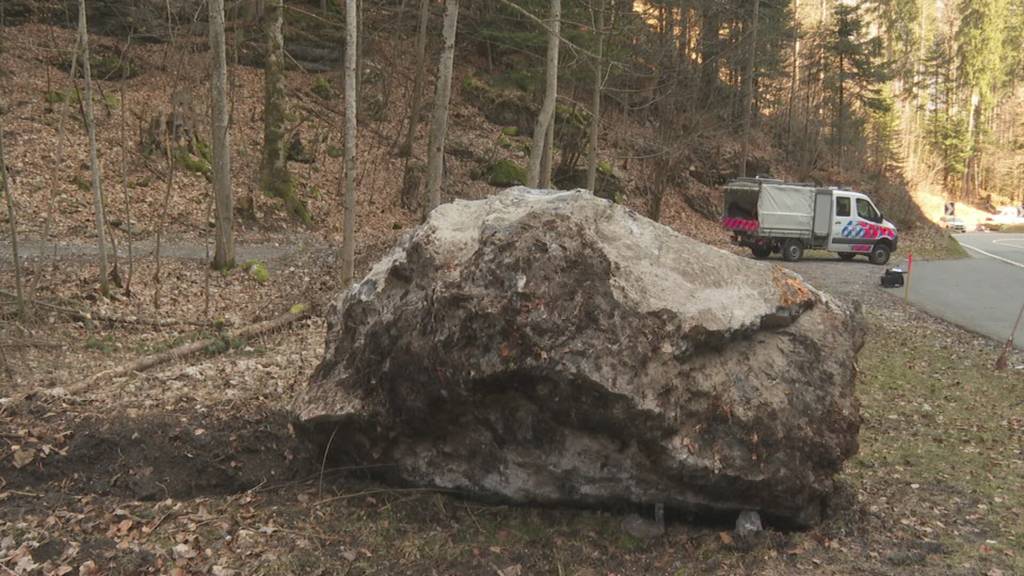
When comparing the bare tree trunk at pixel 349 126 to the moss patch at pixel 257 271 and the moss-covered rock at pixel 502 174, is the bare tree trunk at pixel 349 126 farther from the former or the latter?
the moss-covered rock at pixel 502 174

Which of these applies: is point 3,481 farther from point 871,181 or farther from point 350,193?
point 871,181

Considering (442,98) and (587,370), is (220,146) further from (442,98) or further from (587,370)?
(587,370)

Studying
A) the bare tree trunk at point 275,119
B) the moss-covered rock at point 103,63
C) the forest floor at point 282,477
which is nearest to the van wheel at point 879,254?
the forest floor at point 282,477

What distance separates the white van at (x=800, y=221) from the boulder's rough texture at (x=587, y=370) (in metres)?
19.5

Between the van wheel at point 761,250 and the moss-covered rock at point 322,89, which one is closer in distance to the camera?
the van wheel at point 761,250

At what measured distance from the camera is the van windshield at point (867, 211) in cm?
2467

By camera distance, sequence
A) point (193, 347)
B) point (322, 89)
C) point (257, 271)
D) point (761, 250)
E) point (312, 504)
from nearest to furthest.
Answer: point (312, 504), point (193, 347), point (257, 271), point (761, 250), point (322, 89)

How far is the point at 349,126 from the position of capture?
10.7 meters

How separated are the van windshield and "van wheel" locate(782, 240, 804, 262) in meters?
2.52

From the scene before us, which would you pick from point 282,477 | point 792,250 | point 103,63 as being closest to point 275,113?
point 103,63

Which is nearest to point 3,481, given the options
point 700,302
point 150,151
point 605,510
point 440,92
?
point 605,510

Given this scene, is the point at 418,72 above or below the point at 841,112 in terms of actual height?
below

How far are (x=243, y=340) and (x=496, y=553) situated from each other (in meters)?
5.92

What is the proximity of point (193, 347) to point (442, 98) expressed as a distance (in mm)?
5602
